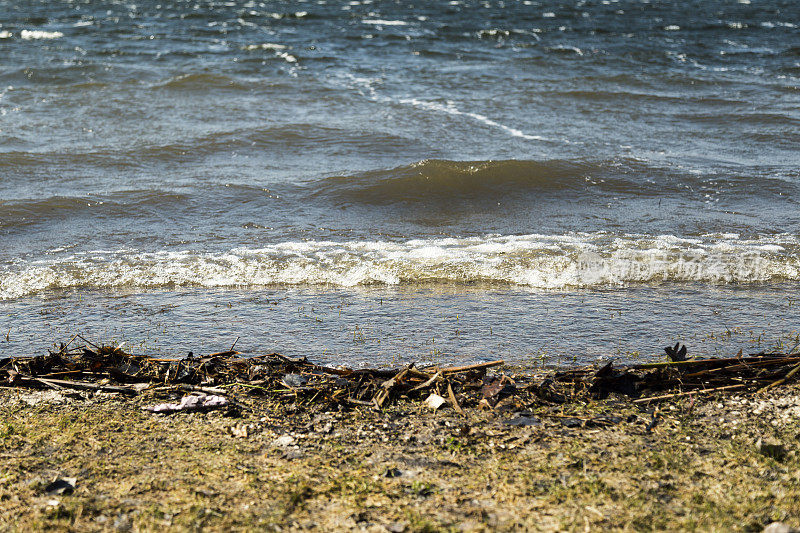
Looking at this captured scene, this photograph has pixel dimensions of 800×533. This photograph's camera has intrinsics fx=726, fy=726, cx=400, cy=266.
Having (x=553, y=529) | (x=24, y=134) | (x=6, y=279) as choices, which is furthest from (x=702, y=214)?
(x=24, y=134)

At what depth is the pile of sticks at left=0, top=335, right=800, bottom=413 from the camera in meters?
3.02

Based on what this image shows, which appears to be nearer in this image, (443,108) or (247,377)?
(247,377)

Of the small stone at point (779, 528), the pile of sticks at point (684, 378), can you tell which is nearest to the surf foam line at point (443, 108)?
the pile of sticks at point (684, 378)

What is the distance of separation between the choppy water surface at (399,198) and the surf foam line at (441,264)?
1.1 inches

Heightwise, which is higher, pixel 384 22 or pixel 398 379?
pixel 384 22

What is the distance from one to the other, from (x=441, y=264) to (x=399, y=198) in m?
2.26

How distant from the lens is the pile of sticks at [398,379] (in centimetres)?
302

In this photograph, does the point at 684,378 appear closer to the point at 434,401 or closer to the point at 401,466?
the point at 434,401

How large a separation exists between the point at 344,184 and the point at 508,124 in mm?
3586

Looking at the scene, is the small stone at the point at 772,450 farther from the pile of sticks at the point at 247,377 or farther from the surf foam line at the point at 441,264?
the surf foam line at the point at 441,264

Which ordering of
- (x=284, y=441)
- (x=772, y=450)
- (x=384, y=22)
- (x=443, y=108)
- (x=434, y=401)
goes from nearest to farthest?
1. (x=772, y=450)
2. (x=284, y=441)
3. (x=434, y=401)
4. (x=443, y=108)
5. (x=384, y=22)

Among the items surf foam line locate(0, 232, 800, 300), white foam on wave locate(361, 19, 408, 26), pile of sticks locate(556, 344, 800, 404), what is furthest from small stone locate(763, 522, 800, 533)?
white foam on wave locate(361, 19, 408, 26)

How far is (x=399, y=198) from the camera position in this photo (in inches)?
290

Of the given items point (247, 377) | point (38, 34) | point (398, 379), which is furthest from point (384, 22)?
point (398, 379)
